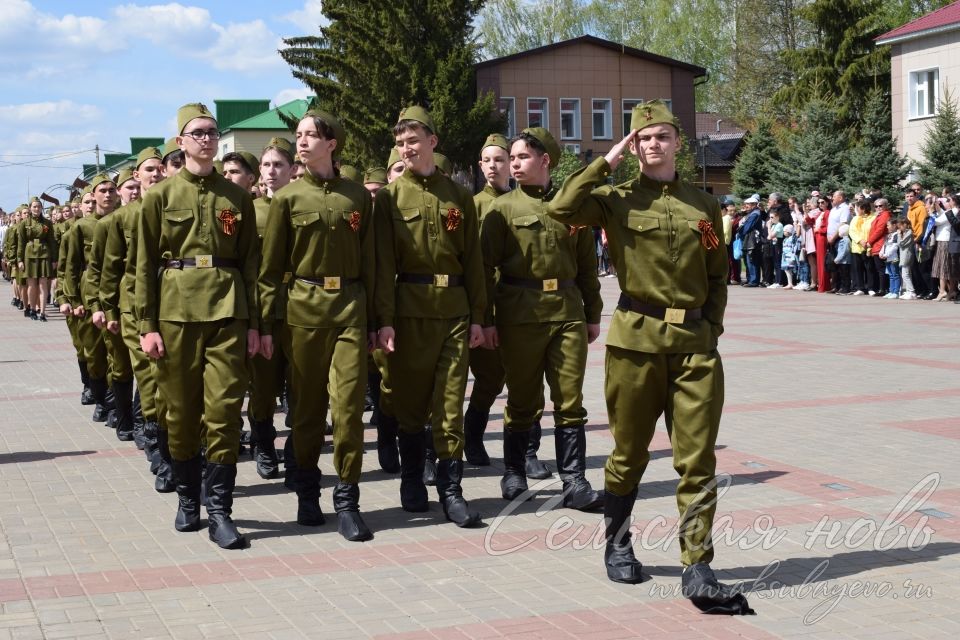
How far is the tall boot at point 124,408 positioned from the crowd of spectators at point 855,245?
1624cm

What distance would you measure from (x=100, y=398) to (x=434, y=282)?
5.34m

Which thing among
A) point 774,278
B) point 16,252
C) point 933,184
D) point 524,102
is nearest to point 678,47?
point 524,102

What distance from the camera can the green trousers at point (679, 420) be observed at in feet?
19.0

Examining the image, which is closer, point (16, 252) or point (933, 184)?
point (16, 252)

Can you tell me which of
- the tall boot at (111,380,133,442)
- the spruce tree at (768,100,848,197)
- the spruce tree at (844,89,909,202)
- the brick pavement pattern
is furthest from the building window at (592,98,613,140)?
the tall boot at (111,380,133,442)

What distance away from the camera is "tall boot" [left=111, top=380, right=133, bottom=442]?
1058 cm

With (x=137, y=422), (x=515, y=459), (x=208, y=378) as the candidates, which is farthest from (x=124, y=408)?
(x=515, y=459)

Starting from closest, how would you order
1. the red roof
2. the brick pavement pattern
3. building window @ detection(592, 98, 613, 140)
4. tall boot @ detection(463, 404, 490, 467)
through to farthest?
the brick pavement pattern < tall boot @ detection(463, 404, 490, 467) < the red roof < building window @ detection(592, 98, 613, 140)

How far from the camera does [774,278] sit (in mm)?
30188

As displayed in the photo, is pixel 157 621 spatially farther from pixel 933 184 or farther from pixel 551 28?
pixel 551 28

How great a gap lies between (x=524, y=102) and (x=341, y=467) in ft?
172

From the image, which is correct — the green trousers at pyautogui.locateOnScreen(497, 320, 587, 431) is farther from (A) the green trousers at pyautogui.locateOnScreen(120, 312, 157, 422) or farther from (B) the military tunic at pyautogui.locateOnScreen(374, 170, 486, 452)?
(A) the green trousers at pyautogui.locateOnScreen(120, 312, 157, 422)

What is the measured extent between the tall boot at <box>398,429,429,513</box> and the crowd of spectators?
56.5 ft

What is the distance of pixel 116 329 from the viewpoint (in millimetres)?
9523
